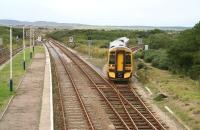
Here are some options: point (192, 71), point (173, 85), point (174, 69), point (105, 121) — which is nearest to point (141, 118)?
point (105, 121)

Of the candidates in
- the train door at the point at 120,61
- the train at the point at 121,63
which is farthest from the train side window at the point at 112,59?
the train door at the point at 120,61

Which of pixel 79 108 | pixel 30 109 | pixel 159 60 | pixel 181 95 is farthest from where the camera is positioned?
pixel 159 60

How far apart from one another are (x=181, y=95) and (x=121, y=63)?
7.03 meters

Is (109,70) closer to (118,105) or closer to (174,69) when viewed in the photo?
(118,105)

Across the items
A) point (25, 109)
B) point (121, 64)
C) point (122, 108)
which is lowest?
point (122, 108)

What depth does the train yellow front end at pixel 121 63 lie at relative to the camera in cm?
3319

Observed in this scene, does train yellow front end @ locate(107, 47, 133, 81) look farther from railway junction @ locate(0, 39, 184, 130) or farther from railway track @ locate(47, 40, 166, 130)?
railway track @ locate(47, 40, 166, 130)

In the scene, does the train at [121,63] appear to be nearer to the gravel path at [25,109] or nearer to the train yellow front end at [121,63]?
the train yellow front end at [121,63]

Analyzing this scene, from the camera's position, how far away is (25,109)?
22969 millimetres

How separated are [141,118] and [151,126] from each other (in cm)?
187

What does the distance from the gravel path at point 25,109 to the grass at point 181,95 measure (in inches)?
274

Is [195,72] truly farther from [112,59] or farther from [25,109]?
[25,109]

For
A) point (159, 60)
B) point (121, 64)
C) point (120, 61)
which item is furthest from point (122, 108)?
point (159, 60)

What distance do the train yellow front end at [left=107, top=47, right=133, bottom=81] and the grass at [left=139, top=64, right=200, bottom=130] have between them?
167 cm
